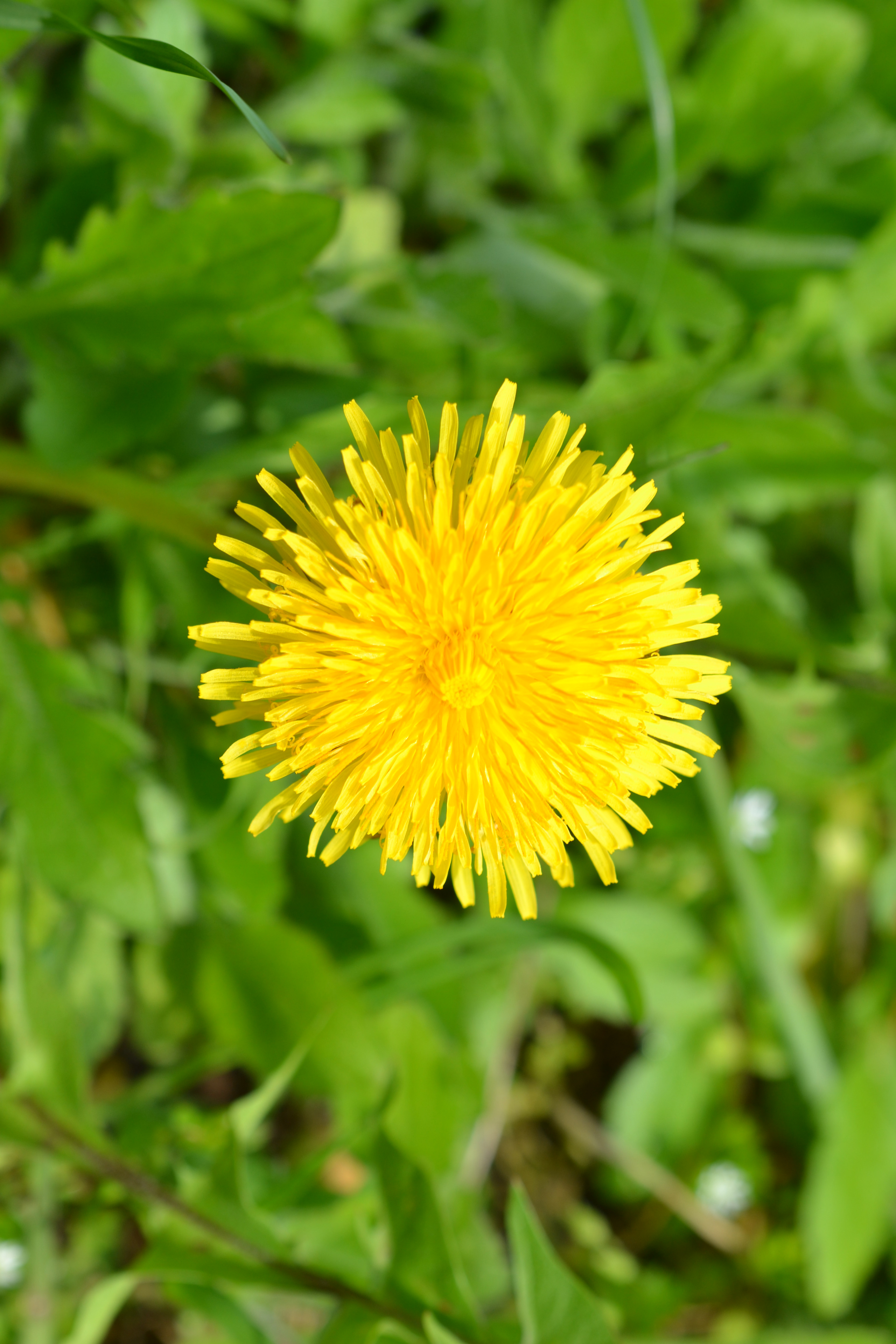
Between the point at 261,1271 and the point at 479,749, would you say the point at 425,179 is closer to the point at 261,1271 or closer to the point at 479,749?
the point at 479,749

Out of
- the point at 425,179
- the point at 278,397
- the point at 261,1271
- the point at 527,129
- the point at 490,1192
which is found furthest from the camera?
the point at 490,1192

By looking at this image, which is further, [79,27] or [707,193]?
[707,193]

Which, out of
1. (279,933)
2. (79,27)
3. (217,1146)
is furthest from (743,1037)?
(79,27)

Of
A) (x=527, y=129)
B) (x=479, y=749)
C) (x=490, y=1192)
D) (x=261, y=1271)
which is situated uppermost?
(x=527, y=129)

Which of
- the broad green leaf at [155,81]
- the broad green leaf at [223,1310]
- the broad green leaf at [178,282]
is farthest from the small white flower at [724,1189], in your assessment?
the broad green leaf at [155,81]

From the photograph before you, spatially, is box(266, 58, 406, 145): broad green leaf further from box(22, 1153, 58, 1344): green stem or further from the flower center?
box(22, 1153, 58, 1344): green stem

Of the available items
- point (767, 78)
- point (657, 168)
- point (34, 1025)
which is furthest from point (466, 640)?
point (767, 78)

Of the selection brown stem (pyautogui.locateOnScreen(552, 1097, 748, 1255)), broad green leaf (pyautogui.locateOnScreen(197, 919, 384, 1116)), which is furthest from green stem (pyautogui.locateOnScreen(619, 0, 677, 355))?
brown stem (pyautogui.locateOnScreen(552, 1097, 748, 1255))
